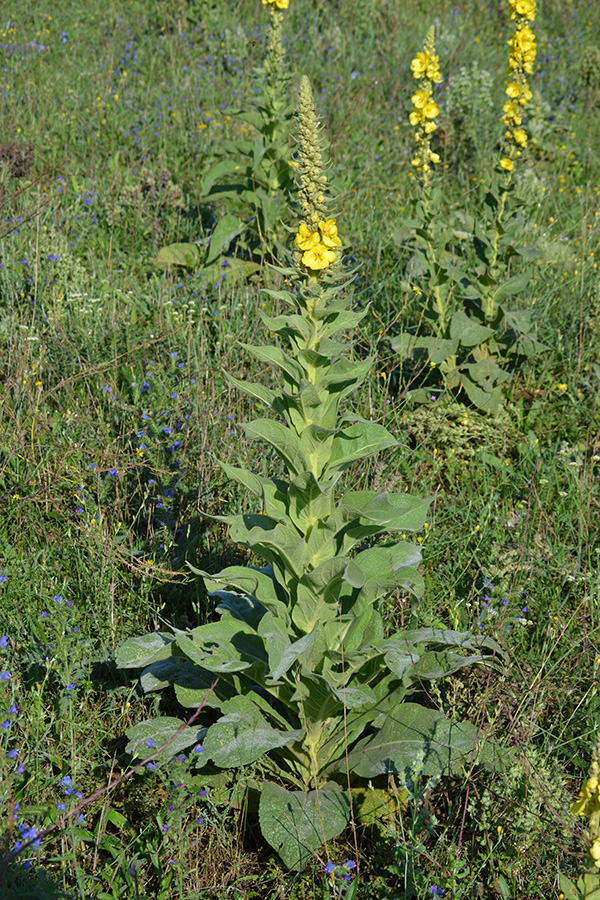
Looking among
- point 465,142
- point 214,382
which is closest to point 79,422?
point 214,382

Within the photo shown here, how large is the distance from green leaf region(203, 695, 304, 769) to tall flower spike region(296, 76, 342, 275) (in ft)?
4.09

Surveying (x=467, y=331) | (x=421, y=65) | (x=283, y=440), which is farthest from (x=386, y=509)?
(x=421, y=65)

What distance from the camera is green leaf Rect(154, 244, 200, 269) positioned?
16.4 feet

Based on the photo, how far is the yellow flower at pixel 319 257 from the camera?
1.97 m

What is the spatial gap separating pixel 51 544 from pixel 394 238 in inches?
107

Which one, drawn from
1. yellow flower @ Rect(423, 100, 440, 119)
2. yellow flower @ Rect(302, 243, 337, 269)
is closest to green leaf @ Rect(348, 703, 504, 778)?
yellow flower @ Rect(302, 243, 337, 269)

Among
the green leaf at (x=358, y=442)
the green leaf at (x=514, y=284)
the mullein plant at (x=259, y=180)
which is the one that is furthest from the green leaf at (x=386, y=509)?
the mullein plant at (x=259, y=180)

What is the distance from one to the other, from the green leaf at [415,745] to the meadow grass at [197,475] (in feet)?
0.30

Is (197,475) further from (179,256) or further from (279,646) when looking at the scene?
(179,256)

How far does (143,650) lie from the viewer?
97.4 inches

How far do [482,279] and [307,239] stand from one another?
2.25m

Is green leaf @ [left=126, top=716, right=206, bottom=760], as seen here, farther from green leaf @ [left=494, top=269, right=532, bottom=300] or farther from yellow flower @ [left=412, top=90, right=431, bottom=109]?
yellow flower @ [left=412, top=90, right=431, bottom=109]

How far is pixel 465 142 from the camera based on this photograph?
262 inches

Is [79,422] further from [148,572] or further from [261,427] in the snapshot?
[261,427]
